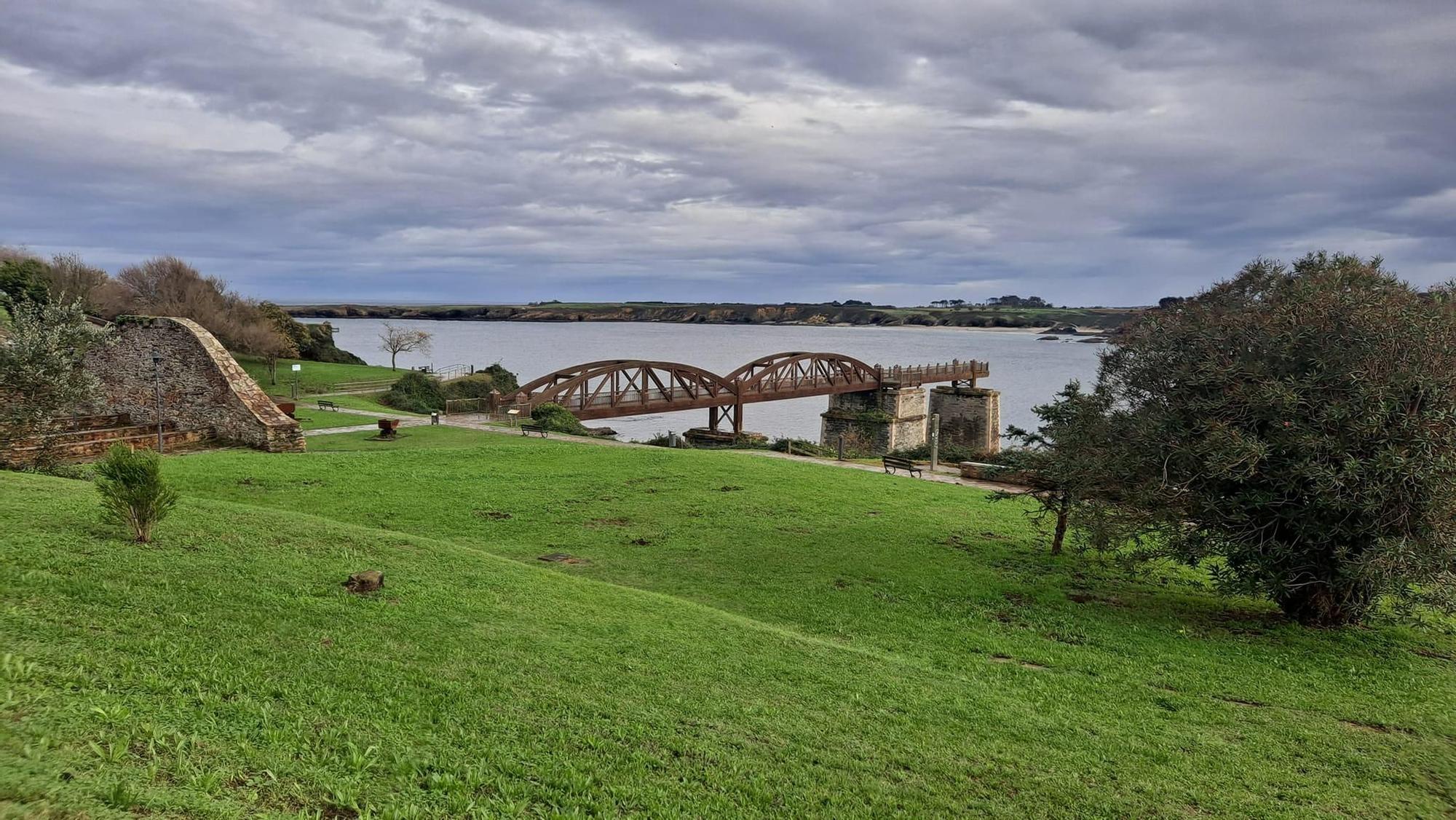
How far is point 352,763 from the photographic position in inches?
195

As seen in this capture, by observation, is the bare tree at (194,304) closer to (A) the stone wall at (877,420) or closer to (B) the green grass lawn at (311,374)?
(B) the green grass lawn at (311,374)

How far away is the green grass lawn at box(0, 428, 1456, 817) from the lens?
194 inches

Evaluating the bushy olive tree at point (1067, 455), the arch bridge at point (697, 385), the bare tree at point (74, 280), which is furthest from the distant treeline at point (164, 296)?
the bushy olive tree at point (1067, 455)

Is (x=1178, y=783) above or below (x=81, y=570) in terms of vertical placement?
below

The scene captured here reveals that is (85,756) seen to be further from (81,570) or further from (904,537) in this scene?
(904,537)

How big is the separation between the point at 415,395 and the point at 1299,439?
4346 centimetres

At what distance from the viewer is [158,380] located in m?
21.9

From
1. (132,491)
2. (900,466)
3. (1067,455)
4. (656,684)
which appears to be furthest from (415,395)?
(656,684)

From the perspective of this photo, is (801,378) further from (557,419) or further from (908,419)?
(557,419)

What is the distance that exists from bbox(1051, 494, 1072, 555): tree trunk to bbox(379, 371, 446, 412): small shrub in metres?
35.6

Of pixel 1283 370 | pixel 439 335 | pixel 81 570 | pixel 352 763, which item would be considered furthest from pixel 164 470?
pixel 439 335

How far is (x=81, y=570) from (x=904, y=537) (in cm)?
1247

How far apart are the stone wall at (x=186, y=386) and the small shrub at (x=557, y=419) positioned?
414 inches

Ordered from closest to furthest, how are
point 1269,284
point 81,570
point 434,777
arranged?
1. point 434,777
2. point 81,570
3. point 1269,284
